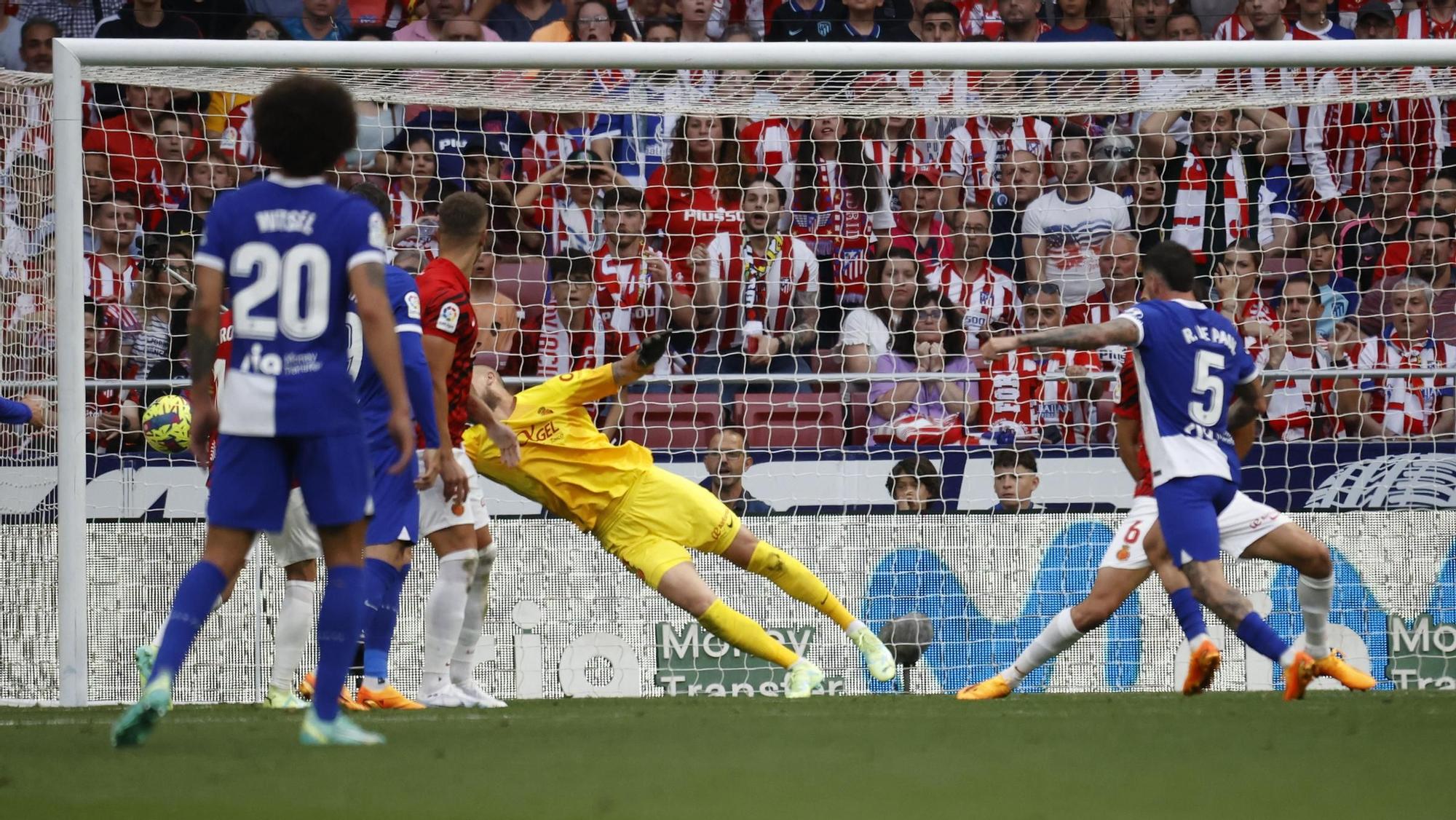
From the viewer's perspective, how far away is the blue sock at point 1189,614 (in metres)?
6.62

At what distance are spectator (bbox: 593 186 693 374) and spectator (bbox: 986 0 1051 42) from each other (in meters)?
4.02

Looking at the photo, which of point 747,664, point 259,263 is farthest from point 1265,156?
point 259,263

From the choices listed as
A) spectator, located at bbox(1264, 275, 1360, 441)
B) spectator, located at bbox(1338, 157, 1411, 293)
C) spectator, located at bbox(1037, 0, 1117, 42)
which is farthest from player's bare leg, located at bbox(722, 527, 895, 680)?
spectator, located at bbox(1037, 0, 1117, 42)

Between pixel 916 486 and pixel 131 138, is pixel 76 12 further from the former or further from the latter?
pixel 916 486

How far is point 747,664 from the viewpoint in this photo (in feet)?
28.2

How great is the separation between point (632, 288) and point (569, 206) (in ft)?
2.23

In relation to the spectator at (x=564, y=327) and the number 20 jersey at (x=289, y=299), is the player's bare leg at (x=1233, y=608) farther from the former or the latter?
the spectator at (x=564, y=327)

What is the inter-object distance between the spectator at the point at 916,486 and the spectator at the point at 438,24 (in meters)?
5.27

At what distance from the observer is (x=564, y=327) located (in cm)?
999

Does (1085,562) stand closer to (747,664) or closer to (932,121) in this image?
(747,664)

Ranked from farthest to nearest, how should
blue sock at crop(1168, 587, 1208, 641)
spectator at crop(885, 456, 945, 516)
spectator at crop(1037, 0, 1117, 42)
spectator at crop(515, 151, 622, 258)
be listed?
spectator at crop(1037, 0, 1117, 42)
spectator at crop(515, 151, 622, 258)
spectator at crop(885, 456, 945, 516)
blue sock at crop(1168, 587, 1208, 641)

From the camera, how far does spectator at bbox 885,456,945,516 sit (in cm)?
866

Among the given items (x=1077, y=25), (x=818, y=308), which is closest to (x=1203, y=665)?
(x=818, y=308)

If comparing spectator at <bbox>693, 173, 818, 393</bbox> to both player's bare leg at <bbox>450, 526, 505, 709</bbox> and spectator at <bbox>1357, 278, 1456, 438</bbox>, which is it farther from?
spectator at <bbox>1357, 278, 1456, 438</bbox>
